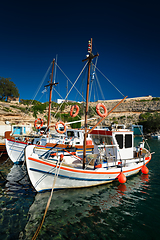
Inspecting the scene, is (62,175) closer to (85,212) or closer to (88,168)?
(85,212)

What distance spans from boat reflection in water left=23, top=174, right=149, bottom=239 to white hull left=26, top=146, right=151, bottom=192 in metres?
0.43

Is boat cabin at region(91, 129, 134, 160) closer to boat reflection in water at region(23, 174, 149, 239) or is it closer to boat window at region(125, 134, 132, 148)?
boat window at region(125, 134, 132, 148)

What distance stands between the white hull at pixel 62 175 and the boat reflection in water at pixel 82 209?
429 mm

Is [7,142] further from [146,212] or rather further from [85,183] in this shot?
[146,212]

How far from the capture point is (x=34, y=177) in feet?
26.6

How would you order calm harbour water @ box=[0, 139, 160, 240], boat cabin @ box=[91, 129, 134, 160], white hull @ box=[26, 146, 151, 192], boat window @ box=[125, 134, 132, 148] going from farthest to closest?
boat window @ box=[125, 134, 132, 148], boat cabin @ box=[91, 129, 134, 160], white hull @ box=[26, 146, 151, 192], calm harbour water @ box=[0, 139, 160, 240]

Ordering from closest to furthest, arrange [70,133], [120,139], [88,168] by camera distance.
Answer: [88,168]
[120,139]
[70,133]

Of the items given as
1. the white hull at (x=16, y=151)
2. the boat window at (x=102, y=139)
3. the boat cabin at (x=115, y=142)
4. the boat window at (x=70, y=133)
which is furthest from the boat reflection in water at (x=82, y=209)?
the boat window at (x=70, y=133)

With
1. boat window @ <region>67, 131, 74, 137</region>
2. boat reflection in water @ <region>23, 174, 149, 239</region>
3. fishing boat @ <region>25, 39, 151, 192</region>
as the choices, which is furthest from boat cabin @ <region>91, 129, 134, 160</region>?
boat window @ <region>67, 131, 74, 137</region>

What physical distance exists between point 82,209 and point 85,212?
0.94 ft

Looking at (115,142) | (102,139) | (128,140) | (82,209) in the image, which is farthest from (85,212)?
(128,140)

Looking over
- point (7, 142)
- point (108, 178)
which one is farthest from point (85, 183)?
point (7, 142)

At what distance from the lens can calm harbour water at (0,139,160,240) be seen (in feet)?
18.1

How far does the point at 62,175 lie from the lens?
27.3ft
